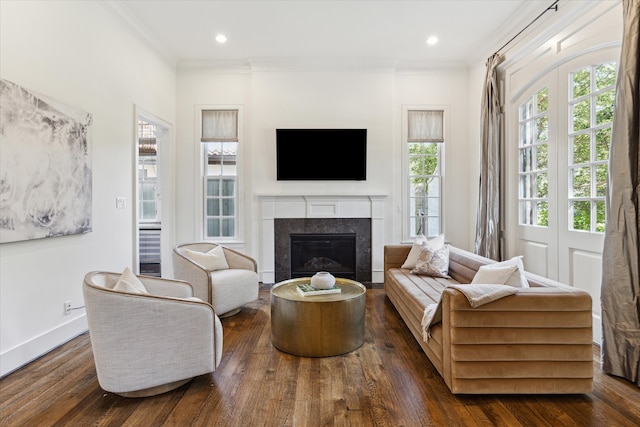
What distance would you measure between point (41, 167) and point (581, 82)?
14.6 feet

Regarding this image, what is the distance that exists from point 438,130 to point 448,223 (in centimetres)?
139

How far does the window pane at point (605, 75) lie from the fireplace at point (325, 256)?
3.12m

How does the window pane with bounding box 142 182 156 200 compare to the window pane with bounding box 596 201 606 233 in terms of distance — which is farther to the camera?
the window pane with bounding box 142 182 156 200

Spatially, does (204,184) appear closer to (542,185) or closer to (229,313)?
(229,313)

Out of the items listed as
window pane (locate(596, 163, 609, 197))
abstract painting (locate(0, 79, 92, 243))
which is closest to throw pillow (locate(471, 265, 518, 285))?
window pane (locate(596, 163, 609, 197))

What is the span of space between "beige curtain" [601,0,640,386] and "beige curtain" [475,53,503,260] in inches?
65.4

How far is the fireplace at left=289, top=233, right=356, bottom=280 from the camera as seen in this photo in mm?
4969

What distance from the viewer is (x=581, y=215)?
295 cm

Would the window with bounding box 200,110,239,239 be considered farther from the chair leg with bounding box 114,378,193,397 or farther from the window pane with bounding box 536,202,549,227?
the window pane with bounding box 536,202,549,227

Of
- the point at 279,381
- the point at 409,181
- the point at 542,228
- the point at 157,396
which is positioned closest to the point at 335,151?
the point at 409,181

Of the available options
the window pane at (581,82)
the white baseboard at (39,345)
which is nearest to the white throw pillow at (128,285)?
the white baseboard at (39,345)

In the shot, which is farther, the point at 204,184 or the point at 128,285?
the point at 204,184

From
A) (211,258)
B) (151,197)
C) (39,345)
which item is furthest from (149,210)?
(39,345)

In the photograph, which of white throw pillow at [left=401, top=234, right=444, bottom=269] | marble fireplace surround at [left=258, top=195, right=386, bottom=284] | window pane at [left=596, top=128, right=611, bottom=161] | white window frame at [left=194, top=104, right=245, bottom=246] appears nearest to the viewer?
window pane at [left=596, top=128, right=611, bottom=161]
